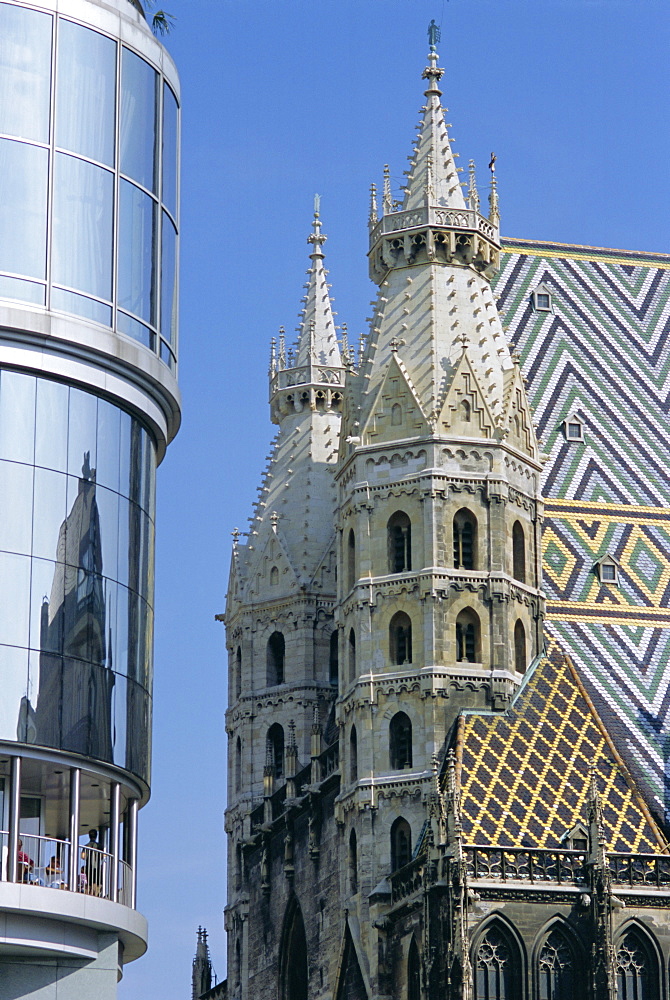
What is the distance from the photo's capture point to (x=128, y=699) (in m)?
45.7

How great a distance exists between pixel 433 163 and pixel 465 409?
679 cm

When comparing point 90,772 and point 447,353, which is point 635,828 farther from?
point 90,772

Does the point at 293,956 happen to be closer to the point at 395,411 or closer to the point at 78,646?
the point at 395,411

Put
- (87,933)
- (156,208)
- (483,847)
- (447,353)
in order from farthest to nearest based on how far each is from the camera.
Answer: (447,353), (483,847), (156,208), (87,933)

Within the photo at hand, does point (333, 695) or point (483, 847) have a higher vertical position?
point (333, 695)

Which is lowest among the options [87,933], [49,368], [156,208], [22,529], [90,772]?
[87,933]

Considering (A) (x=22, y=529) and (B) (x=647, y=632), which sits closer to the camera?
(A) (x=22, y=529)

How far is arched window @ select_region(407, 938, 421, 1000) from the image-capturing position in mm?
54156

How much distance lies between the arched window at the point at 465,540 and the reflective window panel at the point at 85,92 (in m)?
14.5

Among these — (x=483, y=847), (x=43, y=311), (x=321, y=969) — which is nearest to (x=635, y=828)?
(x=483, y=847)

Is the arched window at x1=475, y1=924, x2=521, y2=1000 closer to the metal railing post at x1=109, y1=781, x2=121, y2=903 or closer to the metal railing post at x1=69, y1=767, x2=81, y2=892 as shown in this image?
the metal railing post at x1=109, y1=781, x2=121, y2=903

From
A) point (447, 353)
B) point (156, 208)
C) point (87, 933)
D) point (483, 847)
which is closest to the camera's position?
point (87, 933)

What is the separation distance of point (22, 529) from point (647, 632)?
20.9 metres

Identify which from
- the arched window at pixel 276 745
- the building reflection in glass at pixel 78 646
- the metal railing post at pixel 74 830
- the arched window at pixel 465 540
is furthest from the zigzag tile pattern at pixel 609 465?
the metal railing post at pixel 74 830
